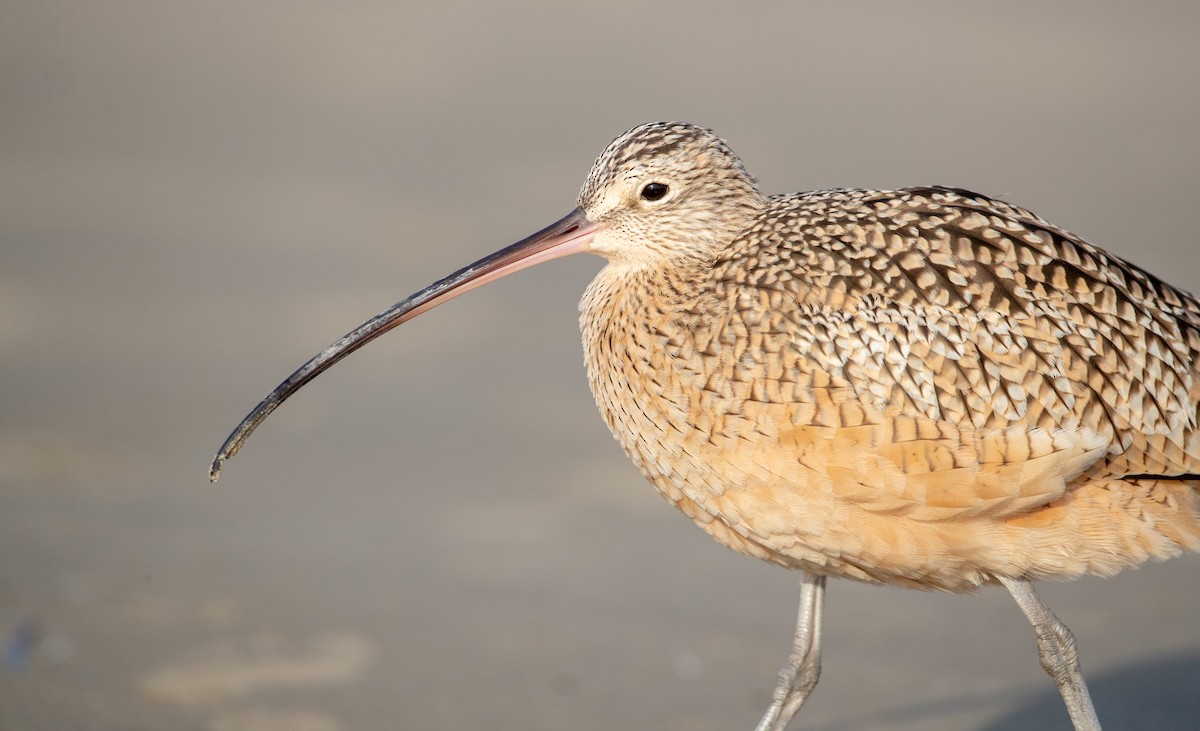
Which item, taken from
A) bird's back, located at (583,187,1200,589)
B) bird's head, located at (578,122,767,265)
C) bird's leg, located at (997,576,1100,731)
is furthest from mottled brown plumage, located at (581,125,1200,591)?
bird's head, located at (578,122,767,265)

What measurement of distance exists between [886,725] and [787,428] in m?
2.19

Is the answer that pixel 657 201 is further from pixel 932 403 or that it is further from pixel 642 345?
pixel 932 403

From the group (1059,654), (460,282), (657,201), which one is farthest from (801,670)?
(460,282)

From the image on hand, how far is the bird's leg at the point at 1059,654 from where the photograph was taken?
20.3ft

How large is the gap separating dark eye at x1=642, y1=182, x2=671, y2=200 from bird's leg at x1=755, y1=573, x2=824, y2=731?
1.74 m

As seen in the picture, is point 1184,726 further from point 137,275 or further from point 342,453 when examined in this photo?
point 137,275

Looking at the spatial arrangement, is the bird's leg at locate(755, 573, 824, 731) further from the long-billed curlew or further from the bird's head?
the bird's head

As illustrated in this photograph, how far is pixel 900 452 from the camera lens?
577 cm

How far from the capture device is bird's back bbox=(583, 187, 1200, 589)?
5793 mm

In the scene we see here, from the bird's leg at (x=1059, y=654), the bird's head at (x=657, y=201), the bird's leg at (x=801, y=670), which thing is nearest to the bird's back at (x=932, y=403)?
the bird's leg at (x=1059, y=654)

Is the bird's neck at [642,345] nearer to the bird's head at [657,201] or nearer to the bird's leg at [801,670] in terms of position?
the bird's head at [657,201]

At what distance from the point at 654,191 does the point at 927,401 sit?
1.58 m

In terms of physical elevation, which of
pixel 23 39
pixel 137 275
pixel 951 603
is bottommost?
pixel 951 603

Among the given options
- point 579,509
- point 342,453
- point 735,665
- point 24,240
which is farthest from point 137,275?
point 735,665
